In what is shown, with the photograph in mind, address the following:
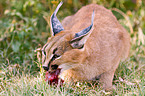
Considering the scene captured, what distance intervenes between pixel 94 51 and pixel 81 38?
75 cm

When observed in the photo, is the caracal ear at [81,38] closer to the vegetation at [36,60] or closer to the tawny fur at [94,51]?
the tawny fur at [94,51]

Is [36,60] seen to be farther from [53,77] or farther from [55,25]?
[55,25]

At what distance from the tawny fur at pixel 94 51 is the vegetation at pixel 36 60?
0.77 ft

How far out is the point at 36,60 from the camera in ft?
16.4

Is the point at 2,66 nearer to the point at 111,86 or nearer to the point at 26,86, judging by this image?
the point at 26,86

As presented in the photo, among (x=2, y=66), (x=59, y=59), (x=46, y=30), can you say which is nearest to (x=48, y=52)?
(x=59, y=59)

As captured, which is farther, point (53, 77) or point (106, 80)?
point (106, 80)

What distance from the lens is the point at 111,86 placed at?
4.37 m

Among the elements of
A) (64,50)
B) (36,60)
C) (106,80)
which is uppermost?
(64,50)

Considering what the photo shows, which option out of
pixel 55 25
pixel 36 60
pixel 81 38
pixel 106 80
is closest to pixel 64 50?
pixel 81 38

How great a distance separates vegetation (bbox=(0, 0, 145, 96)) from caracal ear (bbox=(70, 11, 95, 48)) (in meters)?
0.89

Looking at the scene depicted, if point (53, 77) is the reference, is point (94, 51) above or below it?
above

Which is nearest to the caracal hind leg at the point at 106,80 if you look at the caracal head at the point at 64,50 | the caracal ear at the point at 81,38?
the caracal head at the point at 64,50

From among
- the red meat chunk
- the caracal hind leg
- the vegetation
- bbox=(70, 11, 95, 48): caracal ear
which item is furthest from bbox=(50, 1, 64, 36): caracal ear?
the caracal hind leg
